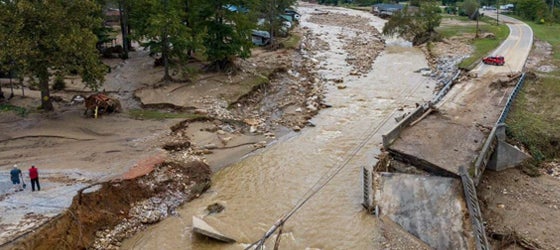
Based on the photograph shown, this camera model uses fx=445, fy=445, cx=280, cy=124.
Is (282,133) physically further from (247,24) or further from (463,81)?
(463,81)

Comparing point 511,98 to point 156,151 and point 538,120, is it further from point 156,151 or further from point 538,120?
point 156,151

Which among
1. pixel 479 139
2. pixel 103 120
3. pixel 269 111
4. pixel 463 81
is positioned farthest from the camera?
pixel 463 81

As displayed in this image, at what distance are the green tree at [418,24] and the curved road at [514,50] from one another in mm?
9771

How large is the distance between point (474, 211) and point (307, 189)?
7.67 metres

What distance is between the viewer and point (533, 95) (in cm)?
3225

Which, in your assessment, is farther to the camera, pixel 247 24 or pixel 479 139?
pixel 247 24

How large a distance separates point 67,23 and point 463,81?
29557mm

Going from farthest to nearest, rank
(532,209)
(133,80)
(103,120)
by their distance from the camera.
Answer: (133,80)
(103,120)
(532,209)

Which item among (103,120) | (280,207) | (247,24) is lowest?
(280,207)

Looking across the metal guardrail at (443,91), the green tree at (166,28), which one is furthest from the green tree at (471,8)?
the green tree at (166,28)

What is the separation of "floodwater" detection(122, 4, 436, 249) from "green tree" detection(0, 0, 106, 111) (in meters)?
11.4

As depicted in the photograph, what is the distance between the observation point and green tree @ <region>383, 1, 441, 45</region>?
60.9 m

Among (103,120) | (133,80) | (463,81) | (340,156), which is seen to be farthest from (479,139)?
(133,80)

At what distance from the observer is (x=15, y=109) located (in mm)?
29016
